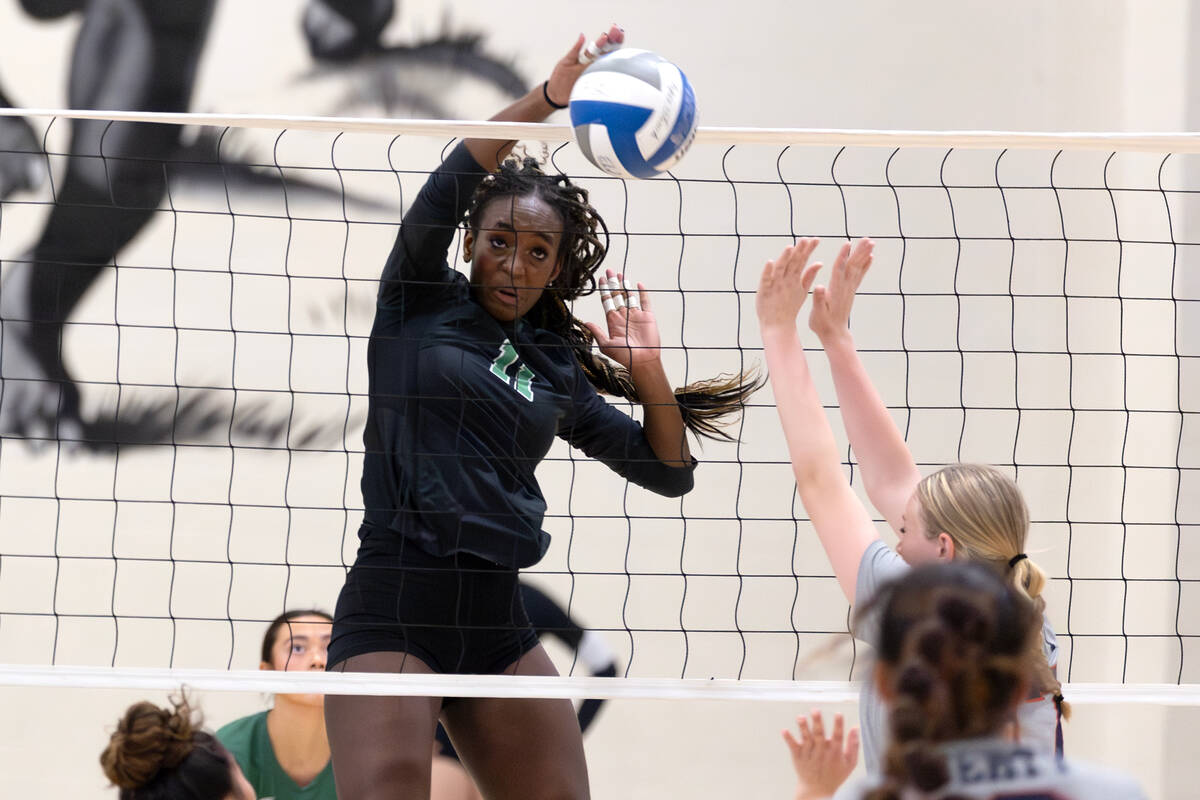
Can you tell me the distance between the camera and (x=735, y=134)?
2559 millimetres

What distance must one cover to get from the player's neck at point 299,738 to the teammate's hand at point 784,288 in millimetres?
2115

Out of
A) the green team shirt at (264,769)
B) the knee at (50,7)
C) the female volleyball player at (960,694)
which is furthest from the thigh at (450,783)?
the knee at (50,7)

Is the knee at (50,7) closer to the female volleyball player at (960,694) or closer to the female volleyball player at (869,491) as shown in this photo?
the female volleyball player at (869,491)

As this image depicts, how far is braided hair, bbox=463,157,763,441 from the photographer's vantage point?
2770 mm

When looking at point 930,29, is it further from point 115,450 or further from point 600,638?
point 115,450

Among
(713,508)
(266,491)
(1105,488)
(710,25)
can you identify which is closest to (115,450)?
(266,491)

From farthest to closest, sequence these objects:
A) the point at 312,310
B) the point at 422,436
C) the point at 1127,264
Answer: the point at 1127,264
the point at 312,310
the point at 422,436

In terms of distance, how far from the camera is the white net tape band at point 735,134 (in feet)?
8.24

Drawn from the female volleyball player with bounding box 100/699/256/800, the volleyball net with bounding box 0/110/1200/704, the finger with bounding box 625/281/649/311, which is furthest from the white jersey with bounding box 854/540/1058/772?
the volleyball net with bounding box 0/110/1200/704

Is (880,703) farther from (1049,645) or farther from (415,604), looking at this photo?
(415,604)

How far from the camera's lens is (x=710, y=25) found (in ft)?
15.3

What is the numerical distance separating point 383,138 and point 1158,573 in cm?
346

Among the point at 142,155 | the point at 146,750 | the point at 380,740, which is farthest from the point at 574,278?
the point at 142,155

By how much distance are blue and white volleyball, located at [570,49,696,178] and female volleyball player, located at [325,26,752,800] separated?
16 cm
